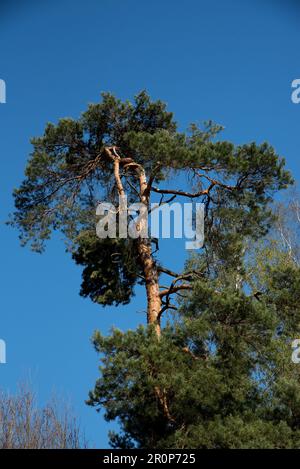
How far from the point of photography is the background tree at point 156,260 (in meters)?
9.11

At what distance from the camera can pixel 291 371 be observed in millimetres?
12086

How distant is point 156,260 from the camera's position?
11523mm

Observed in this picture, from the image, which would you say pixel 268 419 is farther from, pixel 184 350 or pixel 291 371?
pixel 291 371

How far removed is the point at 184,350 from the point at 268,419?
1.46 m

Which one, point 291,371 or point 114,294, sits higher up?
point 114,294

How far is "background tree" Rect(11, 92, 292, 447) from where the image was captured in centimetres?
911
